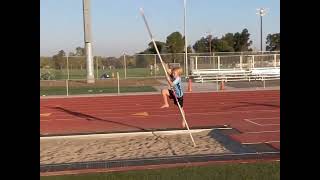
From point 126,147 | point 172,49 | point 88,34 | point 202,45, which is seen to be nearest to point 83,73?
point 88,34

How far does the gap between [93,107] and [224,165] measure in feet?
42.0

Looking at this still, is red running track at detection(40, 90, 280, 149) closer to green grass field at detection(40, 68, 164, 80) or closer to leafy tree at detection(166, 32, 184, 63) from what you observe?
green grass field at detection(40, 68, 164, 80)

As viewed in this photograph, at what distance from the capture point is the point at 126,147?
9.41 metres

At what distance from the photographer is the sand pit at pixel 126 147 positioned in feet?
27.8

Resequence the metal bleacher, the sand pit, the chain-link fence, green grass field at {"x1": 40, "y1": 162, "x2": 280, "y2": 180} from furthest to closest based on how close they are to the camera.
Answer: the metal bleacher, the chain-link fence, the sand pit, green grass field at {"x1": 40, "y1": 162, "x2": 280, "y2": 180}

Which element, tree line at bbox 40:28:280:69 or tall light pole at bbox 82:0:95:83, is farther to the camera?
tree line at bbox 40:28:280:69

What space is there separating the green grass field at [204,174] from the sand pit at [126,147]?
62.7 inches

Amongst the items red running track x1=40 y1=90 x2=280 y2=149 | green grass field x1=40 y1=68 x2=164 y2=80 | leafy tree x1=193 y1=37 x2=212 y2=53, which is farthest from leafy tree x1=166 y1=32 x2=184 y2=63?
red running track x1=40 y1=90 x2=280 y2=149

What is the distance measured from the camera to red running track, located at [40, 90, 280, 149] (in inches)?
472

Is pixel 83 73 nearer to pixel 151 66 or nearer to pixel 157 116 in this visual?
pixel 151 66

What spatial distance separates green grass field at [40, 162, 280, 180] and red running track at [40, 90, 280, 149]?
2306mm

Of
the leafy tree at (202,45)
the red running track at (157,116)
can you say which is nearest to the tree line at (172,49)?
the leafy tree at (202,45)
